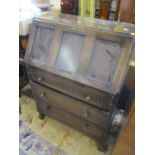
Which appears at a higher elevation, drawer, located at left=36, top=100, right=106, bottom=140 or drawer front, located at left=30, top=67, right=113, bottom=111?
drawer front, located at left=30, top=67, right=113, bottom=111

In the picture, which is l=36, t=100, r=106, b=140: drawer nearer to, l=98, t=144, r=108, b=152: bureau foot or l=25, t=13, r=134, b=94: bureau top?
l=98, t=144, r=108, b=152: bureau foot

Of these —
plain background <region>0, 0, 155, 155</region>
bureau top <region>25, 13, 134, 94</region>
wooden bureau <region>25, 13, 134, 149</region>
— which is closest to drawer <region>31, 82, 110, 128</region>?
wooden bureau <region>25, 13, 134, 149</region>

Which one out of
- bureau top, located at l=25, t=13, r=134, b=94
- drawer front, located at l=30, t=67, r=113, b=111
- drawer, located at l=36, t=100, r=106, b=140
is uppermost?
bureau top, located at l=25, t=13, r=134, b=94

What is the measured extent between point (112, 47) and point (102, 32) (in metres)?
0.13

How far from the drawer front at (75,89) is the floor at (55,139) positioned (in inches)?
24.1

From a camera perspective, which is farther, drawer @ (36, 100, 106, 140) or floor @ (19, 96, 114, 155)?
floor @ (19, 96, 114, 155)

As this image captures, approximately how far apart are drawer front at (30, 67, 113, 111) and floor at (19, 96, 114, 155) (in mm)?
613

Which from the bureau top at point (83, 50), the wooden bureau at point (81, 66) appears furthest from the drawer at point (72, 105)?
the bureau top at point (83, 50)

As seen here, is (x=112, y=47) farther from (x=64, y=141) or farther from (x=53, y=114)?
(x=64, y=141)

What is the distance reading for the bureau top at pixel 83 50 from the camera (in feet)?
3.33

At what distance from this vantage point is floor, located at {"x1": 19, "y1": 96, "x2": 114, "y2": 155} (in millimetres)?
1500
